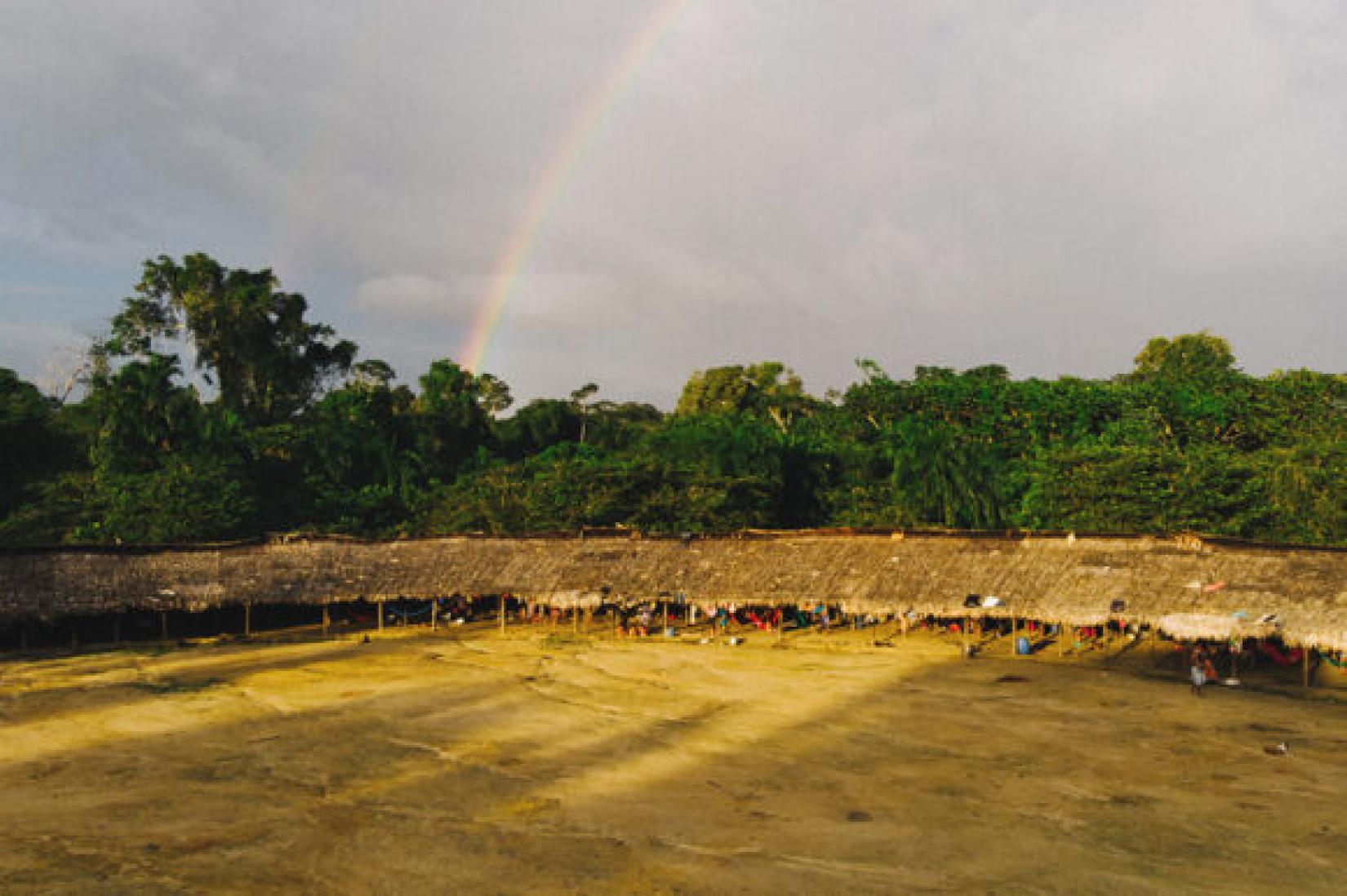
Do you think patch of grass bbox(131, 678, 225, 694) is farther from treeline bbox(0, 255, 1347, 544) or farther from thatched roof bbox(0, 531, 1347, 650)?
treeline bbox(0, 255, 1347, 544)

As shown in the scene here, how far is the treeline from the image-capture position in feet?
91.2

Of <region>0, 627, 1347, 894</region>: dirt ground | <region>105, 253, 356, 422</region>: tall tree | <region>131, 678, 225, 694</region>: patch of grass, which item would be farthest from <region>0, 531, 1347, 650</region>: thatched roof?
<region>105, 253, 356, 422</region>: tall tree

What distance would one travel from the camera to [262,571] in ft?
88.9

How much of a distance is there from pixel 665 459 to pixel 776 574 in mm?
12508

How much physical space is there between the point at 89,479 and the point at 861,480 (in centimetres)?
3018

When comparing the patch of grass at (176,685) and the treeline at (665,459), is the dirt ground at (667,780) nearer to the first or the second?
the patch of grass at (176,685)

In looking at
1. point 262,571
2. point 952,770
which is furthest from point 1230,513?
point 262,571

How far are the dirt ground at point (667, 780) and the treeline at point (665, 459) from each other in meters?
9.01

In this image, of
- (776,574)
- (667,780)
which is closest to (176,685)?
(667,780)

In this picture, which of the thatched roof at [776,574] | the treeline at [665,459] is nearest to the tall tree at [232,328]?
the treeline at [665,459]

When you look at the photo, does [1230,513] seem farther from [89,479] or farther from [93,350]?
[93,350]

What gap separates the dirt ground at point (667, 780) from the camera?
10.1m

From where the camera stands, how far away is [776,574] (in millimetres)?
24812

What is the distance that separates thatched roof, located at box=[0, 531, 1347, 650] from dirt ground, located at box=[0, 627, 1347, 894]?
175 cm
